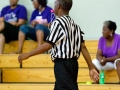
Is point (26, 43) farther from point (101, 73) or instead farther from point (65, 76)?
point (65, 76)

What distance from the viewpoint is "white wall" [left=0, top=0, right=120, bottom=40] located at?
21.0ft

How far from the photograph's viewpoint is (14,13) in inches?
253

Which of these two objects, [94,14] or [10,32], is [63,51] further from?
[94,14]

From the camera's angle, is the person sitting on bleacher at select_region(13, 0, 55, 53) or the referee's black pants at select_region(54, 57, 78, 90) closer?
the referee's black pants at select_region(54, 57, 78, 90)

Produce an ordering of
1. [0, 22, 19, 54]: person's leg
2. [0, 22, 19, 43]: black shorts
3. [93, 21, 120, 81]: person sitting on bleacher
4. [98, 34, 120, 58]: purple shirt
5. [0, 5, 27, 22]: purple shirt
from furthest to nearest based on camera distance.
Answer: [0, 5, 27, 22]: purple shirt, [0, 22, 19, 43]: black shorts, [0, 22, 19, 54]: person's leg, [98, 34, 120, 58]: purple shirt, [93, 21, 120, 81]: person sitting on bleacher

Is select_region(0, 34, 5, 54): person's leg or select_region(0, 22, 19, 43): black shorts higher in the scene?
select_region(0, 22, 19, 43): black shorts

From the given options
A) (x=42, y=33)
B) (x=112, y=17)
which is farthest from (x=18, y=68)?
(x=112, y=17)

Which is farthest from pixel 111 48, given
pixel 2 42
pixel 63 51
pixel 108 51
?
pixel 63 51

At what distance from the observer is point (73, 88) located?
135 inches

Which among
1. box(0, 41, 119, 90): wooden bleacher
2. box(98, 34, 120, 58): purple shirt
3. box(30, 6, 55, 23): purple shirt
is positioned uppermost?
box(30, 6, 55, 23): purple shirt

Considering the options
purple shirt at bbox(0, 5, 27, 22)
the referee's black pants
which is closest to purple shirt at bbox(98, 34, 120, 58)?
purple shirt at bbox(0, 5, 27, 22)

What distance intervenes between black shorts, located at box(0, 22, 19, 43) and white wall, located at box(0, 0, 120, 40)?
82 cm

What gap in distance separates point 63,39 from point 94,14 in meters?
3.14

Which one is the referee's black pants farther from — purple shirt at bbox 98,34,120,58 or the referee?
purple shirt at bbox 98,34,120,58
